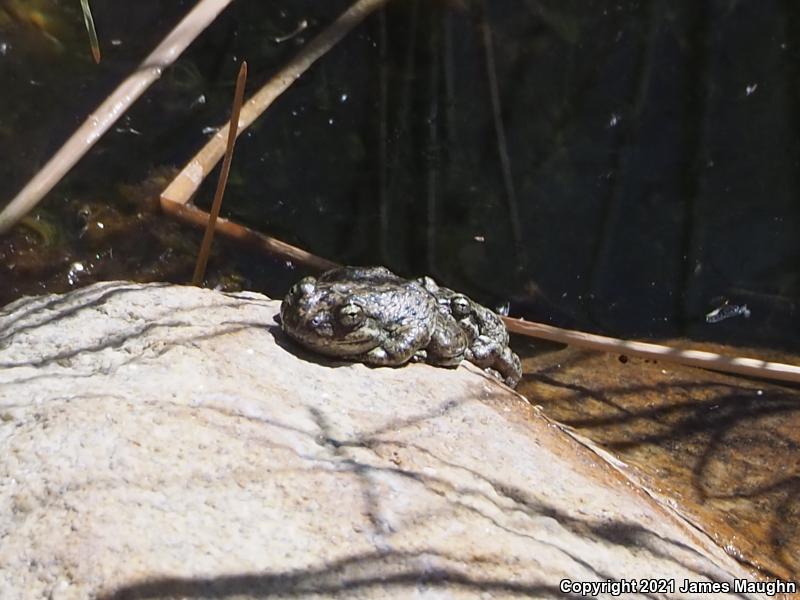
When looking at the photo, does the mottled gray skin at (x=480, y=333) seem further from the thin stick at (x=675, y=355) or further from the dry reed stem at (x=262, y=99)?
the dry reed stem at (x=262, y=99)

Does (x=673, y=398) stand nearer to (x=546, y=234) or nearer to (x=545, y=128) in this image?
(x=546, y=234)

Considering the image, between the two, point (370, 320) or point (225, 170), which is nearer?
point (370, 320)

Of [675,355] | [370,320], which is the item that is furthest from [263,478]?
[675,355]

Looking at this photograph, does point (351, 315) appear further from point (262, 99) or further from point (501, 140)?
point (501, 140)

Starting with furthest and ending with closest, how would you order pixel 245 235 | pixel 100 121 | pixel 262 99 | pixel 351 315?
pixel 262 99 → pixel 245 235 → pixel 100 121 → pixel 351 315

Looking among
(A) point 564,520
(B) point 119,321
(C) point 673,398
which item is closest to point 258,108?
(B) point 119,321

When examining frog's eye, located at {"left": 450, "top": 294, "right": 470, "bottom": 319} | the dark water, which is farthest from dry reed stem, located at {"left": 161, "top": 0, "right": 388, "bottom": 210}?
frog's eye, located at {"left": 450, "top": 294, "right": 470, "bottom": 319}
